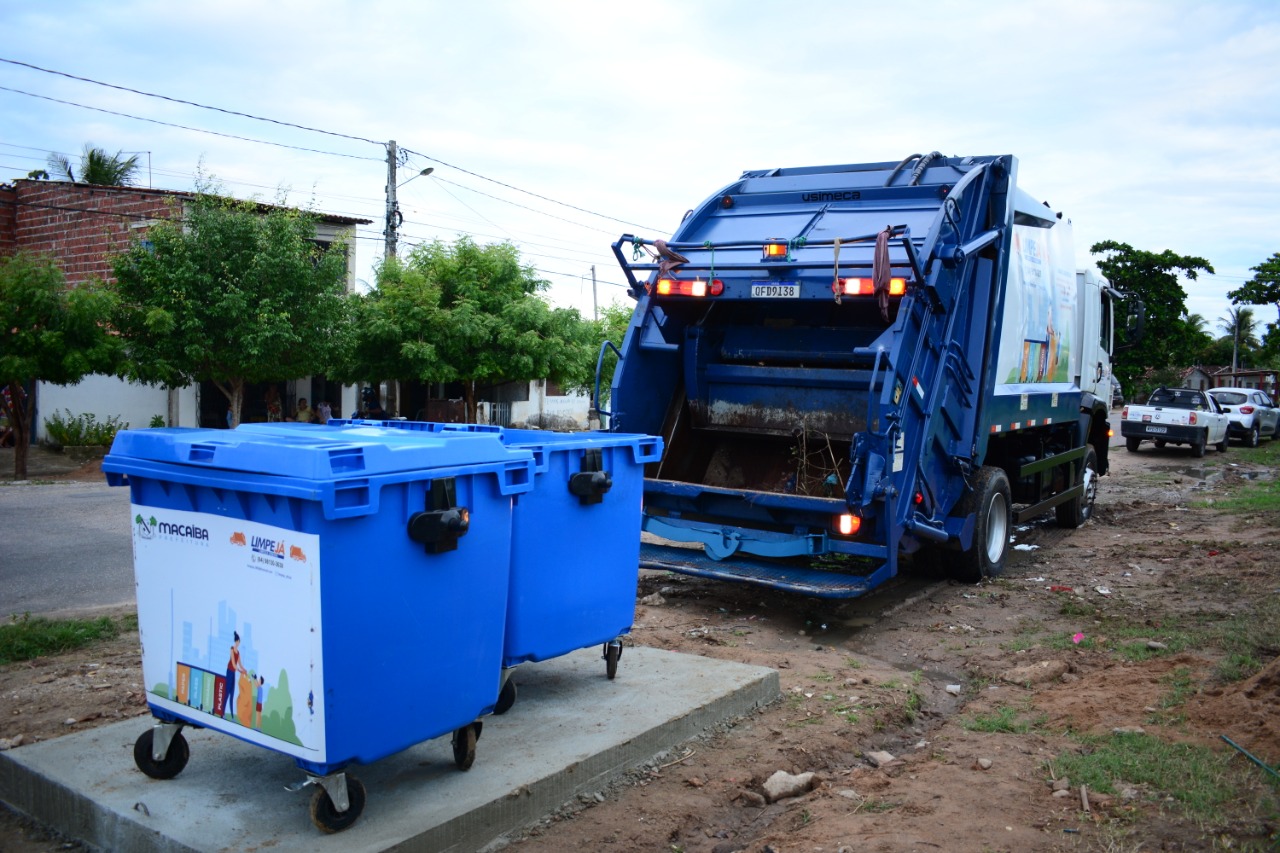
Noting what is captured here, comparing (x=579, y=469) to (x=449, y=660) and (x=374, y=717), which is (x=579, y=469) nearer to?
(x=449, y=660)

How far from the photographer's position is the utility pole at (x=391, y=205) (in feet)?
77.3

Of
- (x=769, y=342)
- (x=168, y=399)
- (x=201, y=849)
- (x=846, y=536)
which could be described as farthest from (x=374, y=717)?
(x=168, y=399)

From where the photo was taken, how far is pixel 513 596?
13.6 ft

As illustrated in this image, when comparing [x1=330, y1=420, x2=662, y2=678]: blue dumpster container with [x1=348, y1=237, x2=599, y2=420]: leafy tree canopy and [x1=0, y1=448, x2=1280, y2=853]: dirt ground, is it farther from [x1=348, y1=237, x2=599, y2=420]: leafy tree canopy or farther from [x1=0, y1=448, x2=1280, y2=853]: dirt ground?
[x1=348, y1=237, x2=599, y2=420]: leafy tree canopy

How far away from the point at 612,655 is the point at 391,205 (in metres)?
20.8

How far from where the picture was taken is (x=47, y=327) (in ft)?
49.8

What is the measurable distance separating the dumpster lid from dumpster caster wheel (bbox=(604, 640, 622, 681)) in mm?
1339

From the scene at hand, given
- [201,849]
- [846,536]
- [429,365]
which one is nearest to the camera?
[201,849]

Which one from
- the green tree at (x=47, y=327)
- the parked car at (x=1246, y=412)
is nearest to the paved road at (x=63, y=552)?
the green tree at (x=47, y=327)

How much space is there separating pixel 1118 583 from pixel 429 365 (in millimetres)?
15121

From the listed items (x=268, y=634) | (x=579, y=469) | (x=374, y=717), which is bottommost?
(x=374, y=717)

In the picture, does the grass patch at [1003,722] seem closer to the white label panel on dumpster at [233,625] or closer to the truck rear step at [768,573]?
the truck rear step at [768,573]

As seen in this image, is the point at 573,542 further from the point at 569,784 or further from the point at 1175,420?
→ the point at 1175,420

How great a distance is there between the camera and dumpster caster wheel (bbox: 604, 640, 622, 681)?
15.9 ft
